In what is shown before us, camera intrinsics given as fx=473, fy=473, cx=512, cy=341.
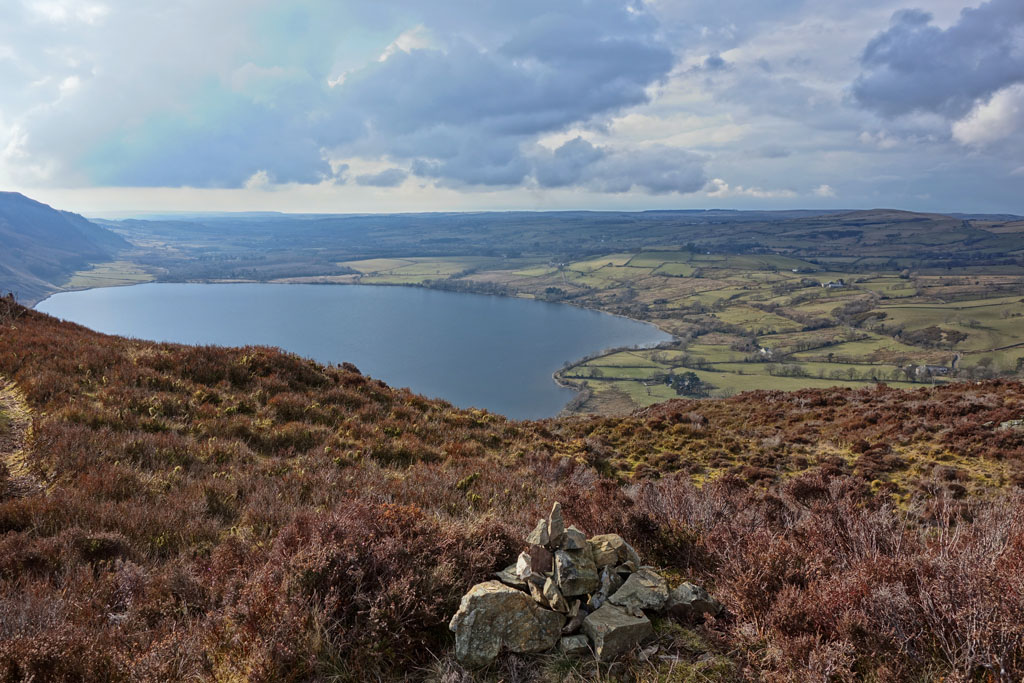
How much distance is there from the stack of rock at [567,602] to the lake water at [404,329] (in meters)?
68.2

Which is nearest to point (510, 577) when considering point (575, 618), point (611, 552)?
point (575, 618)

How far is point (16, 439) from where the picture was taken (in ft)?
25.6

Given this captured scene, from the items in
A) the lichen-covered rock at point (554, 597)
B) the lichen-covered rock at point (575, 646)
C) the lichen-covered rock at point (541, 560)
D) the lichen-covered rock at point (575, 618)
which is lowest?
the lichen-covered rock at point (575, 646)

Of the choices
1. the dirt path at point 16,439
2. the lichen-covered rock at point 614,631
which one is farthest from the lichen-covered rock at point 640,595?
the dirt path at point 16,439

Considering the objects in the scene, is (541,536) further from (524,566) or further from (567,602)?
(567,602)

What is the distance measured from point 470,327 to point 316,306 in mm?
57862

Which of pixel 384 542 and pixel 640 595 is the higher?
pixel 384 542

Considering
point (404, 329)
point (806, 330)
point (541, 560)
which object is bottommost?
point (404, 329)

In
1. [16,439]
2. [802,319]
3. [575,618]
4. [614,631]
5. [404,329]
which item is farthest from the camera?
[404,329]

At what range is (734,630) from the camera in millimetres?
3832

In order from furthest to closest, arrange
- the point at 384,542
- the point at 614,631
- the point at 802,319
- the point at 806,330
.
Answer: the point at 802,319 < the point at 806,330 < the point at 384,542 < the point at 614,631

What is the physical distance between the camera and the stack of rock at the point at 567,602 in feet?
12.5

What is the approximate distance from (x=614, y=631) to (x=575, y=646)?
0.33 metres

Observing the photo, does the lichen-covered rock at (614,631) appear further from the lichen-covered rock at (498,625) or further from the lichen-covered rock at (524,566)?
the lichen-covered rock at (524,566)
